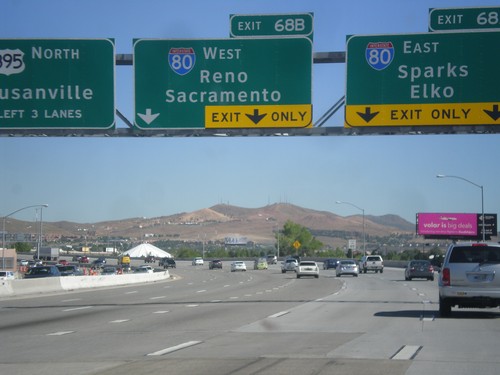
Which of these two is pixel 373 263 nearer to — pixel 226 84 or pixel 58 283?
pixel 58 283

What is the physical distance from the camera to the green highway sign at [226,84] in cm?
2306

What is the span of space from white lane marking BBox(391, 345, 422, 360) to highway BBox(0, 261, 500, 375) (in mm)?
18

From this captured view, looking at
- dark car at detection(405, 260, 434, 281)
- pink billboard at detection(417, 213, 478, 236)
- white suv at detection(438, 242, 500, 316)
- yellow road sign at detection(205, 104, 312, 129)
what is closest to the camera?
white suv at detection(438, 242, 500, 316)

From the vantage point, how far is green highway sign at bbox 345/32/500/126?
22688 millimetres

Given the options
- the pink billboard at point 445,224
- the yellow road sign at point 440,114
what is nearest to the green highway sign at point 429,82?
the yellow road sign at point 440,114

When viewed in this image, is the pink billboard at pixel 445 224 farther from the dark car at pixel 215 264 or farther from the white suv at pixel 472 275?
the white suv at pixel 472 275

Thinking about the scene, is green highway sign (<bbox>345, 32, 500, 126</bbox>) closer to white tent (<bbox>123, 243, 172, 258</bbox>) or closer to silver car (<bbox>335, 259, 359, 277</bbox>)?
silver car (<bbox>335, 259, 359, 277</bbox>)

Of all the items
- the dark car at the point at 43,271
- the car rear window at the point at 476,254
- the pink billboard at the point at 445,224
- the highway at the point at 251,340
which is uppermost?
the pink billboard at the point at 445,224

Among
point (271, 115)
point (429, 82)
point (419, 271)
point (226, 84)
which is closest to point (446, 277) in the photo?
point (429, 82)

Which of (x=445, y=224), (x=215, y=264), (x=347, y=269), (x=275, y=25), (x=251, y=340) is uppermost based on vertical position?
(x=275, y=25)

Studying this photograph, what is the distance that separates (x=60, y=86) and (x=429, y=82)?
1101 centimetres

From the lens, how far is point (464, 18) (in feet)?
75.3

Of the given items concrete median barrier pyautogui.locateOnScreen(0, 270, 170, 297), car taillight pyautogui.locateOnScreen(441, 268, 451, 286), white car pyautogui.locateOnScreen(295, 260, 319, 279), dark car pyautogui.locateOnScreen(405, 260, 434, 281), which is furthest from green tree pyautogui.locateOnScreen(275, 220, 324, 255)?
car taillight pyautogui.locateOnScreen(441, 268, 451, 286)

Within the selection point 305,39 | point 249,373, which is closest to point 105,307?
point 305,39
